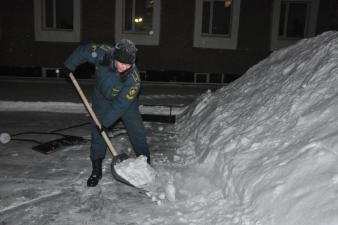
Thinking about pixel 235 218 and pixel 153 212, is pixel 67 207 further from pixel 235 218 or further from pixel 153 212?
pixel 235 218

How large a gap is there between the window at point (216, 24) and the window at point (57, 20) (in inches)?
145

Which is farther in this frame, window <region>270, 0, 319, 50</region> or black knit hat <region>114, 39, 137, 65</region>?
window <region>270, 0, 319, 50</region>

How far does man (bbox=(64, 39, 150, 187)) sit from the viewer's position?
3.99 metres

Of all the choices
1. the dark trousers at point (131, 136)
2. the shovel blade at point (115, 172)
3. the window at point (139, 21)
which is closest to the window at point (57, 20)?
the window at point (139, 21)

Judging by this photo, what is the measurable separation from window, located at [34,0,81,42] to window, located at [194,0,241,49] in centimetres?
367

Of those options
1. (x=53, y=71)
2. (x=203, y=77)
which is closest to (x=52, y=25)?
(x=53, y=71)

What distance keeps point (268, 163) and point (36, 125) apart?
4659 millimetres

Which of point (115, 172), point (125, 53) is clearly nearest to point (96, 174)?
point (115, 172)

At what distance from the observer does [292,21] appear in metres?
11.9

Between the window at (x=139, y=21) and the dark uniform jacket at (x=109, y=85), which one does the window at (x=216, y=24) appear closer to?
the window at (x=139, y=21)

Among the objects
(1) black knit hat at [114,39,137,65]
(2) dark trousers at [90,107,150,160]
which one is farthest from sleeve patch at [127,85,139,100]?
(2) dark trousers at [90,107,150,160]

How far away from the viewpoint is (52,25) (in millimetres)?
11664

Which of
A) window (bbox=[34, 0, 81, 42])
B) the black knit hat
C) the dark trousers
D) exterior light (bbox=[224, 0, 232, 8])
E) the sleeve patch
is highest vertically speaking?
exterior light (bbox=[224, 0, 232, 8])

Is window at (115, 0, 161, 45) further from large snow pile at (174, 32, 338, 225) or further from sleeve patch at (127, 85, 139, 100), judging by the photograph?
sleeve patch at (127, 85, 139, 100)
